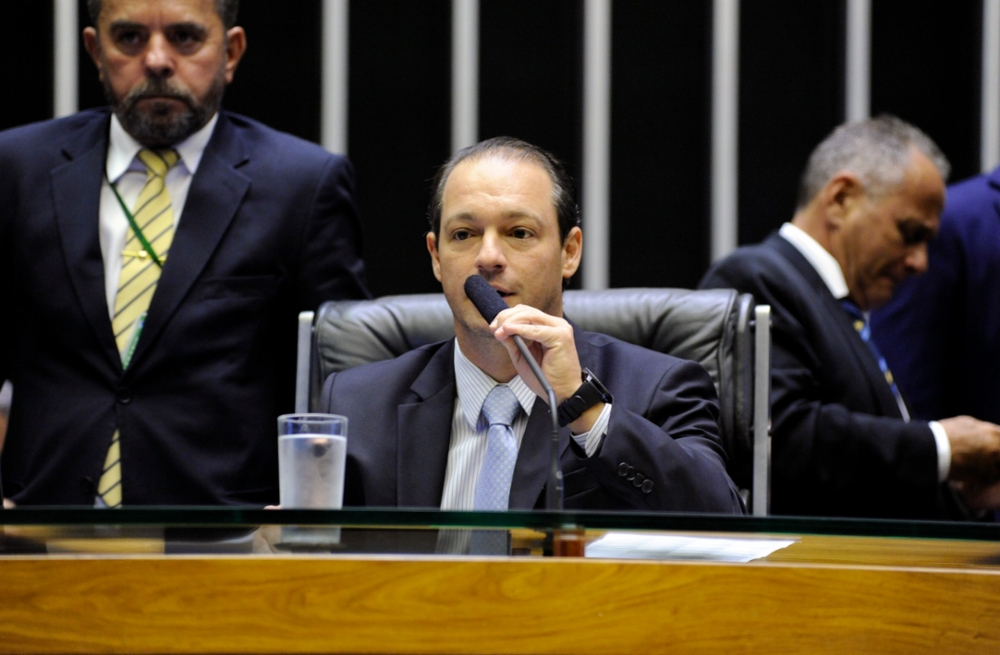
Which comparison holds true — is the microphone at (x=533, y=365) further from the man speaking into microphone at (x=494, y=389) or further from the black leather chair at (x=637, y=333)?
the black leather chair at (x=637, y=333)

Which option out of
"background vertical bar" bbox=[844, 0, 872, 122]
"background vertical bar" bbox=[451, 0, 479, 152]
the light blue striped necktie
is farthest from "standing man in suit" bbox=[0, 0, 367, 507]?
"background vertical bar" bbox=[844, 0, 872, 122]

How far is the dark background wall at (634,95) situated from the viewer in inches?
151

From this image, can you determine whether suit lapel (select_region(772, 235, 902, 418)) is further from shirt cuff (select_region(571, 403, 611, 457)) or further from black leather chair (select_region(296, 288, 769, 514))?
shirt cuff (select_region(571, 403, 611, 457))

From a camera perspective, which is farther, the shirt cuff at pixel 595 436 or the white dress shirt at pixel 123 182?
the white dress shirt at pixel 123 182

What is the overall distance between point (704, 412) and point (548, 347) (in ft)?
1.47

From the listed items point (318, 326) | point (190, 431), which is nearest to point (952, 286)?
point (318, 326)

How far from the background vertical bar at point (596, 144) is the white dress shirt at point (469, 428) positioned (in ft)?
→ 6.18

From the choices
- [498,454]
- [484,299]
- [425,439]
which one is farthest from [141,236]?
[484,299]

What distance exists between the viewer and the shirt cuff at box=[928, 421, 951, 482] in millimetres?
2701

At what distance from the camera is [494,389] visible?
1957 millimetres

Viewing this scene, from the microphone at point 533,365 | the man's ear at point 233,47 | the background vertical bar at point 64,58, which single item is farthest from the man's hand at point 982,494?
the background vertical bar at point 64,58

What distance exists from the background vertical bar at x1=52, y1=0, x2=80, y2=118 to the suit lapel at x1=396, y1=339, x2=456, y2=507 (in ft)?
7.13

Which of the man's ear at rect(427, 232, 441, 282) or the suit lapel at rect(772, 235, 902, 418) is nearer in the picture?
the man's ear at rect(427, 232, 441, 282)

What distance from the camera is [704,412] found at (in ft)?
6.40
